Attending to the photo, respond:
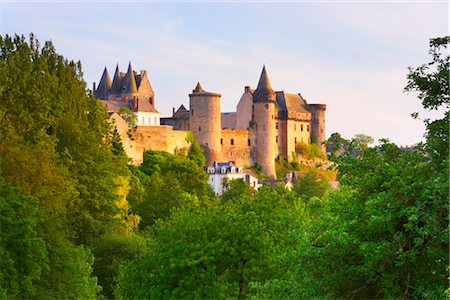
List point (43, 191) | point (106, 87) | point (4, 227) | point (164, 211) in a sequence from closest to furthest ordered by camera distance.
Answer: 1. point (4, 227)
2. point (43, 191)
3. point (164, 211)
4. point (106, 87)

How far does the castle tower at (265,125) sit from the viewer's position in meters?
105

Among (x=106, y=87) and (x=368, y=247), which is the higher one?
(x=106, y=87)

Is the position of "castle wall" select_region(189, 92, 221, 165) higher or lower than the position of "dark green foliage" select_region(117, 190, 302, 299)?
higher

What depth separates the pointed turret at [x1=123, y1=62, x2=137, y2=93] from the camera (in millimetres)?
105500

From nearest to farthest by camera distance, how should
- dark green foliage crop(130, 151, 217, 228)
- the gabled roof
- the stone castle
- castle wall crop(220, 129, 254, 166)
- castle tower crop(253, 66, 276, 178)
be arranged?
dark green foliage crop(130, 151, 217, 228) → the stone castle → the gabled roof → castle wall crop(220, 129, 254, 166) → castle tower crop(253, 66, 276, 178)

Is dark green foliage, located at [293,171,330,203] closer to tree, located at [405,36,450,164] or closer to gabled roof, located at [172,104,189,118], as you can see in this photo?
gabled roof, located at [172,104,189,118]

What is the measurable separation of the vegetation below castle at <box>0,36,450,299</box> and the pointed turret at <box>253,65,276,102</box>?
53279mm

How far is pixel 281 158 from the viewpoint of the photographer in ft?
365

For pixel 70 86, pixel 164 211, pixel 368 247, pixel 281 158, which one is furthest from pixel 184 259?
pixel 281 158

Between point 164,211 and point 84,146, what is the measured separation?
17.7 m

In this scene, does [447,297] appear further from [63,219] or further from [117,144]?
[117,144]

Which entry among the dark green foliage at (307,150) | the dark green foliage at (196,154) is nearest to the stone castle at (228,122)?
the dark green foliage at (307,150)

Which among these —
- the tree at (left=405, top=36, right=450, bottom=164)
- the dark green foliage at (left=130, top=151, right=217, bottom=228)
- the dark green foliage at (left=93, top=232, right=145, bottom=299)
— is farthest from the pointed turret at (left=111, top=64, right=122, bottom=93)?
the tree at (left=405, top=36, right=450, bottom=164)

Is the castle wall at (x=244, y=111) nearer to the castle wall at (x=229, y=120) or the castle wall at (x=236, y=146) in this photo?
the castle wall at (x=229, y=120)
